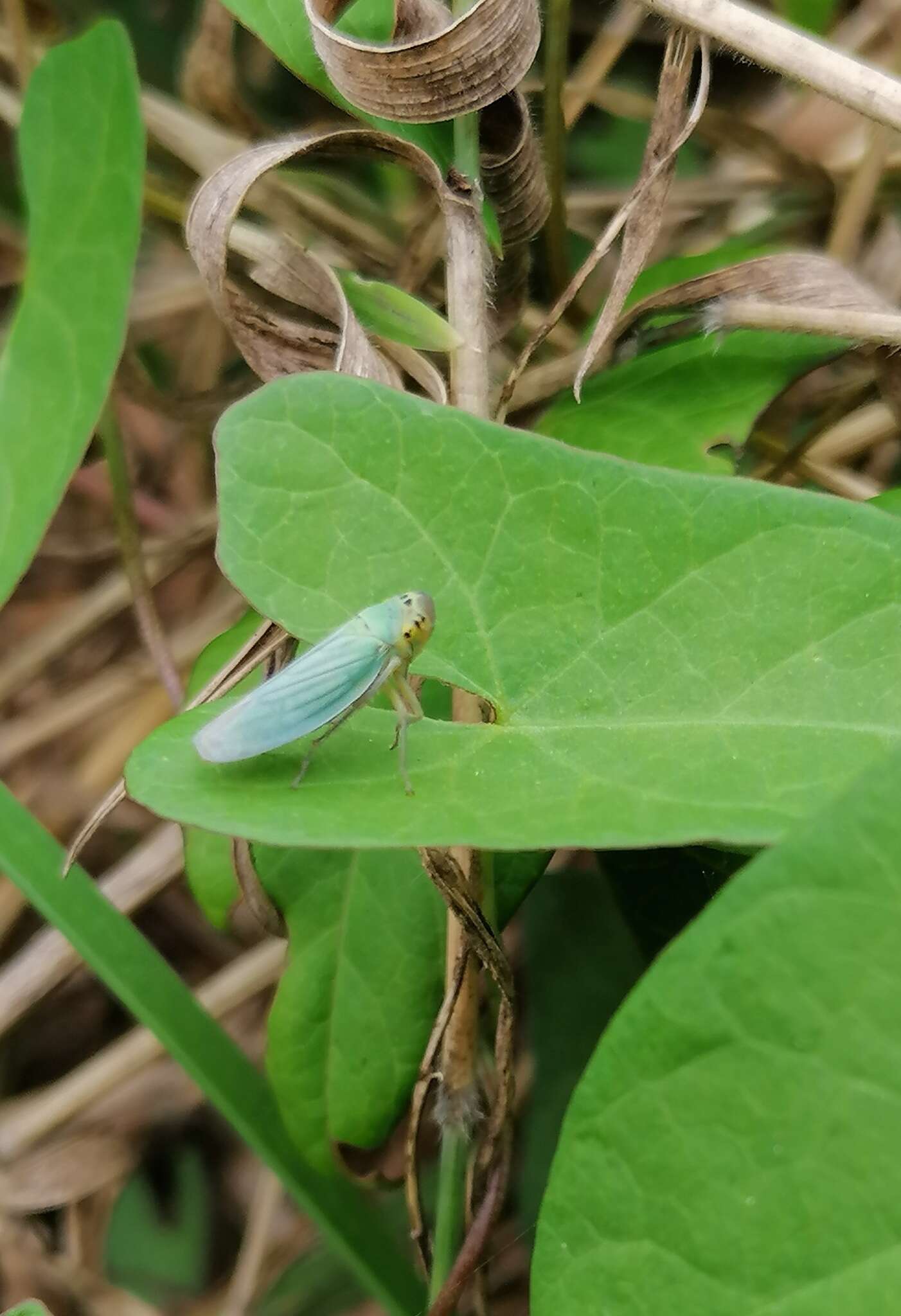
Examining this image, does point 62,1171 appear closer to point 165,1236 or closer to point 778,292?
point 165,1236

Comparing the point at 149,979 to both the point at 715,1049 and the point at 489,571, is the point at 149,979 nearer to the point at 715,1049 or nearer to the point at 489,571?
the point at 489,571

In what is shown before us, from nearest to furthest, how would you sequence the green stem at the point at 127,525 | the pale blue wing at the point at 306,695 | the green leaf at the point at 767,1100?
the green leaf at the point at 767,1100, the pale blue wing at the point at 306,695, the green stem at the point at 127,525

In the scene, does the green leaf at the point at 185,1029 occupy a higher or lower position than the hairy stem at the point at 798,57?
lower

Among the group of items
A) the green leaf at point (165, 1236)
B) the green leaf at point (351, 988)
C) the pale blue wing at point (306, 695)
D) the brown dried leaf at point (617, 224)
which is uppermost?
the brown dried leaf at point (617, 224)

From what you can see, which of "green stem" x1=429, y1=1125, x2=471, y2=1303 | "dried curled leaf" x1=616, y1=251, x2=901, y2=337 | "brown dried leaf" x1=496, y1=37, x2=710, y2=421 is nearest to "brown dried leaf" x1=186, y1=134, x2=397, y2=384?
"brown dried leaf" x1=496, y1=37, x2=710, y2=421

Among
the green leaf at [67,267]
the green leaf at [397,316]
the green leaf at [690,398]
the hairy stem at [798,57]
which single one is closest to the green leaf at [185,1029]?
the green leaf at [67,267]

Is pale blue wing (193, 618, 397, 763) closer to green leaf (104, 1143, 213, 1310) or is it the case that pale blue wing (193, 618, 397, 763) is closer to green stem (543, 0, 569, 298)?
green stem (543, 0, 569, 298)

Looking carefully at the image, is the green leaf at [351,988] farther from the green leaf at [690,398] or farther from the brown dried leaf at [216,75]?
the brown dried leaf at [216,75]
